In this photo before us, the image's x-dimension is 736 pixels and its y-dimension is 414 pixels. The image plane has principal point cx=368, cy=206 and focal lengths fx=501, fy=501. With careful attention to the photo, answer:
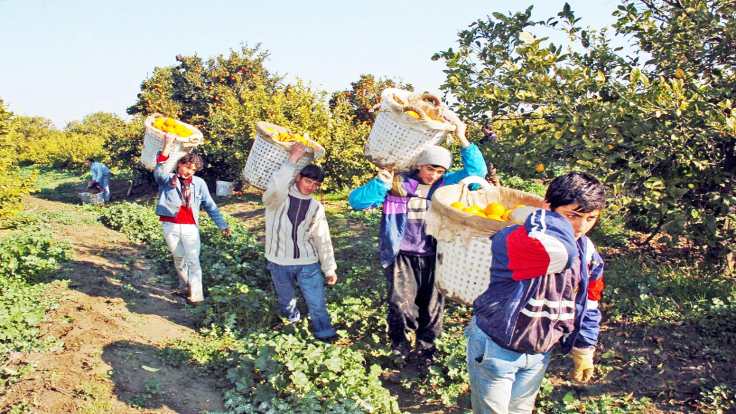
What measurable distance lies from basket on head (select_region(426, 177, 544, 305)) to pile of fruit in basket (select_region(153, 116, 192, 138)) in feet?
12.2

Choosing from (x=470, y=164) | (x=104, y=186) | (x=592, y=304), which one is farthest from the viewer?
(x=104, y=186)

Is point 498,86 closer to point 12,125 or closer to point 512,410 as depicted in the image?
point 512,410

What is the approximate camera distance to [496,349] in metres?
2.45

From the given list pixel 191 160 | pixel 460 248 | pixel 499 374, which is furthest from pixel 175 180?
pixel 499 374

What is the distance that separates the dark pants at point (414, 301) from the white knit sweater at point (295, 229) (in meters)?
0.69

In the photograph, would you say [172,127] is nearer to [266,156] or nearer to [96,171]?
[266,156]

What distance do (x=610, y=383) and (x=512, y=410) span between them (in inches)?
77.3

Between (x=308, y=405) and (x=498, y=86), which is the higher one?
(x=498, y=86)

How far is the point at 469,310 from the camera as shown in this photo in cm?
544

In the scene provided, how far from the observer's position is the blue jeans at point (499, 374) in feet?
8.03

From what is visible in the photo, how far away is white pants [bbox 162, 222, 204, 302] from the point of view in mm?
5562

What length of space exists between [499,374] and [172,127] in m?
4.90

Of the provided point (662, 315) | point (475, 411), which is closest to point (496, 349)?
point (475, 411)

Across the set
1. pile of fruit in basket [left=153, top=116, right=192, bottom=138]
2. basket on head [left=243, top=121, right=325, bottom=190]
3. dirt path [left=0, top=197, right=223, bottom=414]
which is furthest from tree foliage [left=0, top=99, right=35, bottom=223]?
basket on head [left=243, top=121, right=325, bottom=190]
